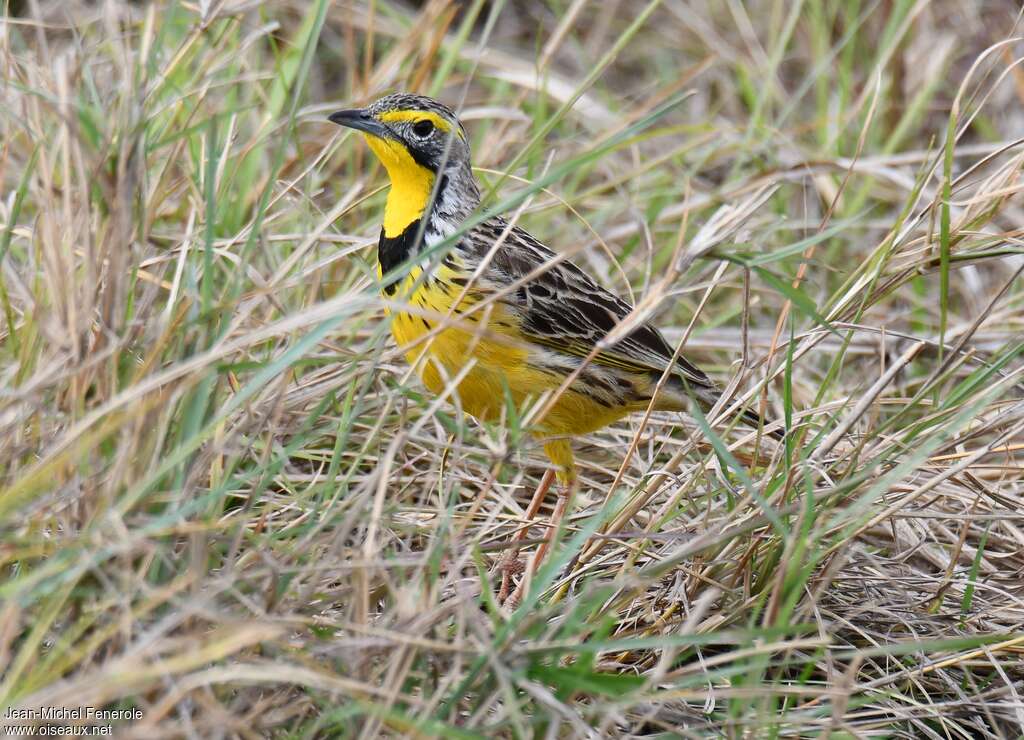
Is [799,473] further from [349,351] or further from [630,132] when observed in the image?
[349,351]

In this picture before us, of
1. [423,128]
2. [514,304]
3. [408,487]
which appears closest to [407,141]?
[423,128]

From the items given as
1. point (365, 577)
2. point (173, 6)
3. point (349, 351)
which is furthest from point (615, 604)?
point (173, 6)

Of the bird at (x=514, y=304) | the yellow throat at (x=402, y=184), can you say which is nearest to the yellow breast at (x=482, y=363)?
the bird at (x=514, y=304)

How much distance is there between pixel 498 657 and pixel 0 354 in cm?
162

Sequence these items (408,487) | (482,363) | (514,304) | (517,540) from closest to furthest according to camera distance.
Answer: (517,540)
(408,487)
(482,363)
(514,304)

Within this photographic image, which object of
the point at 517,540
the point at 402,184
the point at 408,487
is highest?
the point at 402,184

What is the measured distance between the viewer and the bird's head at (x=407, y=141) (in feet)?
13.1

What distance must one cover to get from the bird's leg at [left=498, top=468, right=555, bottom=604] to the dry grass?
90mm

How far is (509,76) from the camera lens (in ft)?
17.6

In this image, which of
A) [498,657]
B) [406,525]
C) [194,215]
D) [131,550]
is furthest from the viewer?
[194,215]

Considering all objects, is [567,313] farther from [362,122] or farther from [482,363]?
[362,122]

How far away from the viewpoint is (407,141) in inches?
157

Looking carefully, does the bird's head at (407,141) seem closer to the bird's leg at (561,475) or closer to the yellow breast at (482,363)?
the yellow breast at (482,363)

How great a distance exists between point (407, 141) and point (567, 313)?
73 centimetres
